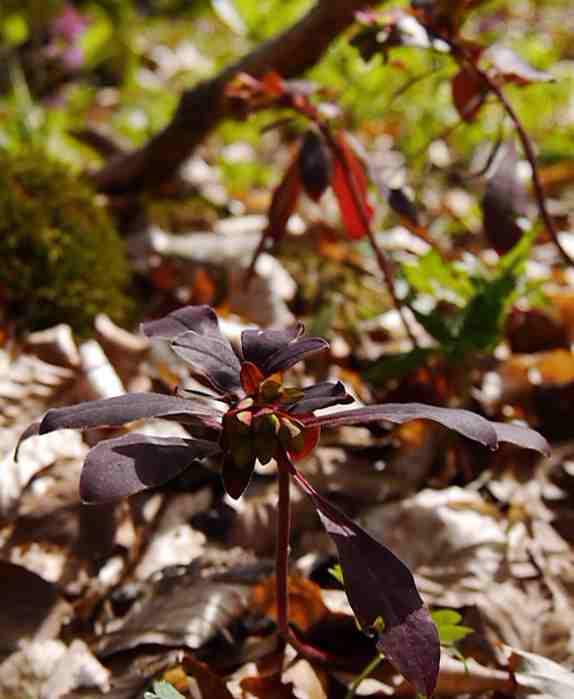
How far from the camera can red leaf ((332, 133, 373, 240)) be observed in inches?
69.1

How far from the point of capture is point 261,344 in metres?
1.04

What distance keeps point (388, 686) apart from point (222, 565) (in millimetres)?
393

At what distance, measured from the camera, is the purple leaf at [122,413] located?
3.05ft

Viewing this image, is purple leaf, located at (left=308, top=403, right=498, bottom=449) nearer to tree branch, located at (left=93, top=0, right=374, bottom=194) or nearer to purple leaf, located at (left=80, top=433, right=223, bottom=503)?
purple leaf, located at (left=80, top=433, right=223, bottom=503)

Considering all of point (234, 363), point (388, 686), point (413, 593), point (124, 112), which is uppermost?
point (234, 363)

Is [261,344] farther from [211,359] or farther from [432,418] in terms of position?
[432,418]

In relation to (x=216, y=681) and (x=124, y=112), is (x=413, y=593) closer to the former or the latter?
(x=216, y=681)

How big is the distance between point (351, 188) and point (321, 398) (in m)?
0.89

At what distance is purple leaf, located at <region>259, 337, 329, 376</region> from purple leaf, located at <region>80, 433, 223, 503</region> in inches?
4.7

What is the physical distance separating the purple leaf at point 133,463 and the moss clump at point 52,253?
3.50 feet

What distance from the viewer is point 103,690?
125cm

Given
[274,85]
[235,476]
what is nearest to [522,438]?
[235,476]

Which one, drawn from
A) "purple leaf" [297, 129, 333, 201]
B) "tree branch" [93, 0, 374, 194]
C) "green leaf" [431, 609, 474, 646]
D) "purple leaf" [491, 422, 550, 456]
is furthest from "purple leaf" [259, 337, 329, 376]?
"tree branch" [93, 0, 374, 194]

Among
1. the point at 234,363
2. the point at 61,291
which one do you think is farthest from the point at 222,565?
the point at 61,291
